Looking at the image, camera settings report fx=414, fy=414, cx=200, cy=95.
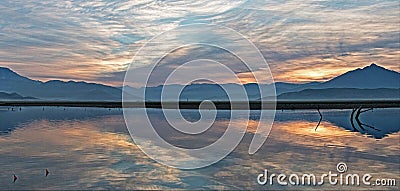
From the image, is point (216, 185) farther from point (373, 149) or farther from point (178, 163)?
point (373, 149)

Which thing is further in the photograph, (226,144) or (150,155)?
(226,144)

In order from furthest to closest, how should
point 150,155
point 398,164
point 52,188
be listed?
1. point 150,155
2. point 398,164
3. point 52,188

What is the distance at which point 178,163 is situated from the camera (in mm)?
19828

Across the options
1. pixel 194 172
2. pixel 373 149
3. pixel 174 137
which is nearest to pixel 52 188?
pixel 194 172

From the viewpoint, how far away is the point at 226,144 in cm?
2612

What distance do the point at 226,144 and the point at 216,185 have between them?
10.5 metres

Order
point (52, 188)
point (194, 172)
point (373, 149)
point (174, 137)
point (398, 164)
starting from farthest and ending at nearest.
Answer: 1. point (174, 137)
2. point (373, 149)
3. point (398, 164)
4. point (194, 172)
5. point (52, 188)

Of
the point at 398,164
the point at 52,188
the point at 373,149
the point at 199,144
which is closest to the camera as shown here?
the point at 52,188

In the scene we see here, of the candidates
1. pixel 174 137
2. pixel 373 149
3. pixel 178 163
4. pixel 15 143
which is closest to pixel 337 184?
pixel 178 163

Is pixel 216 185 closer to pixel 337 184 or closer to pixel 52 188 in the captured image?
→ pixel 337 184

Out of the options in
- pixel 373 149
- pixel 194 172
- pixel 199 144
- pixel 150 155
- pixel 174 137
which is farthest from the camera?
pixel 174 137

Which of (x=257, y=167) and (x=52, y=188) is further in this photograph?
(x=257, y=167)

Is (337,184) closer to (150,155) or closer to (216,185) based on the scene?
(216,185)

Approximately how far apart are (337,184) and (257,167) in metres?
3.99
